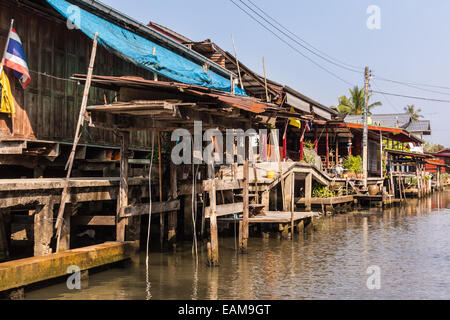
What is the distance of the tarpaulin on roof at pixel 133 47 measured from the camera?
11711 millimetres

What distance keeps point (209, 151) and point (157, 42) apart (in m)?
6.39

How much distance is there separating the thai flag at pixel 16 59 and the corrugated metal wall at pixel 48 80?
0.37m

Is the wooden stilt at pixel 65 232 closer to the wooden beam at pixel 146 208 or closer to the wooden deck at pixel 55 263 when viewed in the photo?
the wooden deck at pixel 55 263

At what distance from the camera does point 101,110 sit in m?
10.3

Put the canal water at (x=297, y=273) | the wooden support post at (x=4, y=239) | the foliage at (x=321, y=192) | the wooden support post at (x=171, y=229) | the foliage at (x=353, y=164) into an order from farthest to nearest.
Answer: the foliage at (x=353, y=164) < the foliage at (x=321, y=192) < the wooden support post at (x=171, y=229) < the wooden support post at (x=4, y=239) < the canal water at (x=297, y=273)

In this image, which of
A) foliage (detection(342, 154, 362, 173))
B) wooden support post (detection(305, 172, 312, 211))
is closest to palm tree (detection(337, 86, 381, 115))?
foliage (detection(342, 154, 362, 173))

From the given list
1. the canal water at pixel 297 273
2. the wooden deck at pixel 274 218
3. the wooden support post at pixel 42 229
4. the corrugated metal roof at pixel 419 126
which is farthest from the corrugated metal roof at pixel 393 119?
the wooden support post at pixel 42 229

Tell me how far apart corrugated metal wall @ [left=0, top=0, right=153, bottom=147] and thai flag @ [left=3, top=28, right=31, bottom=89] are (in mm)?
370

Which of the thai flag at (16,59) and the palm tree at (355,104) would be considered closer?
the thai flag at (16,59)

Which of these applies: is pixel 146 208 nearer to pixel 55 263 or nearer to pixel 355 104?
pixel 55 263

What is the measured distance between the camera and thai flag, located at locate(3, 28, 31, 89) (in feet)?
34.5

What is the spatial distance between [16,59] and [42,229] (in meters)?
3.98

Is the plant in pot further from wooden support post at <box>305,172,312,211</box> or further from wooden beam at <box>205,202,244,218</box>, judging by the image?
wooden beam at <box>205,202,244,218</box>

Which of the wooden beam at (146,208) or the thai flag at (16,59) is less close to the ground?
the thai flag at (16,59)
